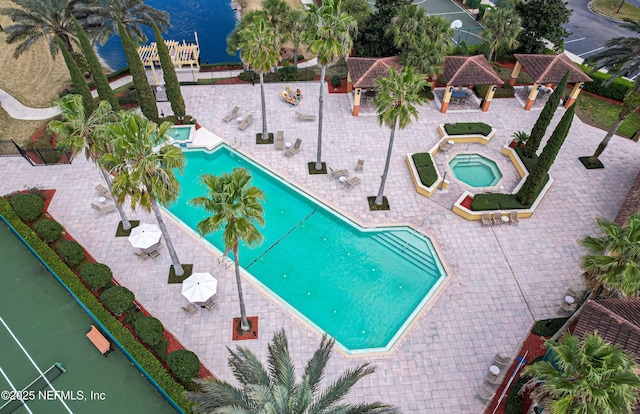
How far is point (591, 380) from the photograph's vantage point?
14.2 metres

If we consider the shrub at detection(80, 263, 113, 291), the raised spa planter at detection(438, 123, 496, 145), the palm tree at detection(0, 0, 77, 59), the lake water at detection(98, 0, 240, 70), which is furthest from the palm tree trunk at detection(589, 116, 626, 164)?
the palm tree at detection(0, 0, 77, 59)

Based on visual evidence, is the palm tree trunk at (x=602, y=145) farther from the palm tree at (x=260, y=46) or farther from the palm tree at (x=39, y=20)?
the palm tree at (x=39, y=20)

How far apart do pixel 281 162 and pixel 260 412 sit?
23.7m

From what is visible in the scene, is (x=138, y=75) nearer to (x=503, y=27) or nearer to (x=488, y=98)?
(x=488, y=98)

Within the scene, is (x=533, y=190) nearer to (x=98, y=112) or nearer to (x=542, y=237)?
(x=542, y=237)

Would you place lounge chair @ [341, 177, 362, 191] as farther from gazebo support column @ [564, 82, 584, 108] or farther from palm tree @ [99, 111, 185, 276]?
gazebo support column @ [564, 82, 584, 108]

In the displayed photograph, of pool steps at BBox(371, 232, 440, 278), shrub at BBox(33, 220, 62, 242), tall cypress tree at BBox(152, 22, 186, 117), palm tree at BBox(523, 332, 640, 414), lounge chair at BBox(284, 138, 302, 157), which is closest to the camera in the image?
palm tree at BBox(523, 332, 640, 414)

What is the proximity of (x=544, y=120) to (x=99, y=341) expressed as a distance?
34677 millimetres

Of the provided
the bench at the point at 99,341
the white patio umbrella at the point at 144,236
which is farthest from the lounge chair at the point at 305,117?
the bench at the point at 99,341

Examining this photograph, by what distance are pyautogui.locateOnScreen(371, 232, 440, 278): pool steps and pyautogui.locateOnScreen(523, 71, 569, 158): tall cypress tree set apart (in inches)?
565

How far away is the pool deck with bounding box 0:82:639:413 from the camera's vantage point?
76.9ft

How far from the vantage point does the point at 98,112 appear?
2227 centimetres

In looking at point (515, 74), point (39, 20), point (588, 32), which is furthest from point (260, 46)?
point (588, 32)

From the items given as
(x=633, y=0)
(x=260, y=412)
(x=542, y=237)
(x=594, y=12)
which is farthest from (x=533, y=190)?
(x=633, y=0)
